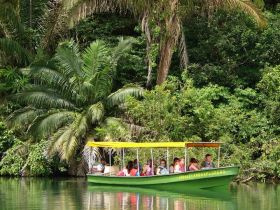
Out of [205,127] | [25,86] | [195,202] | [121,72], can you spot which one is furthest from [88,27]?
[195,202]

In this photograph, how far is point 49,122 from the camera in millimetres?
31141

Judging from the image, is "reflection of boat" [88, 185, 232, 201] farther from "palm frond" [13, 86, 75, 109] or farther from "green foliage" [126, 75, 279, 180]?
"palm frond" [13, 86, 75, 109]

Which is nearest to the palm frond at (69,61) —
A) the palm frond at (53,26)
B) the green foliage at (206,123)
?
the palm frond at (53,26)

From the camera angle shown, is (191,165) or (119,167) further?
(119,167)

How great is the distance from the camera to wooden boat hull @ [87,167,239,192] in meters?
24.7

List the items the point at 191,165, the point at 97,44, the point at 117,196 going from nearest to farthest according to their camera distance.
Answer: the point at 117,196, the point at 191,165, the point at 97,44

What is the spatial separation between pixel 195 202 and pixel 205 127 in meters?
9.06

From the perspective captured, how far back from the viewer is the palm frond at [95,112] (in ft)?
100

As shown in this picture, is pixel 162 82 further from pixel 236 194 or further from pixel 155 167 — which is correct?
pixel 236 194

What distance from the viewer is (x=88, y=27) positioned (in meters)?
37.2

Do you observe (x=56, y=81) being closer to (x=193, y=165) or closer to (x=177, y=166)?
(x=177, y=166)

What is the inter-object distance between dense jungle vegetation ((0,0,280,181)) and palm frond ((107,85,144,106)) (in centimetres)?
4

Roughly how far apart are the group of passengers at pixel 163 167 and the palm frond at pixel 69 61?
5.99 meters

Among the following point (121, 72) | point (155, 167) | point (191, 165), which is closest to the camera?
point (191, 165)
